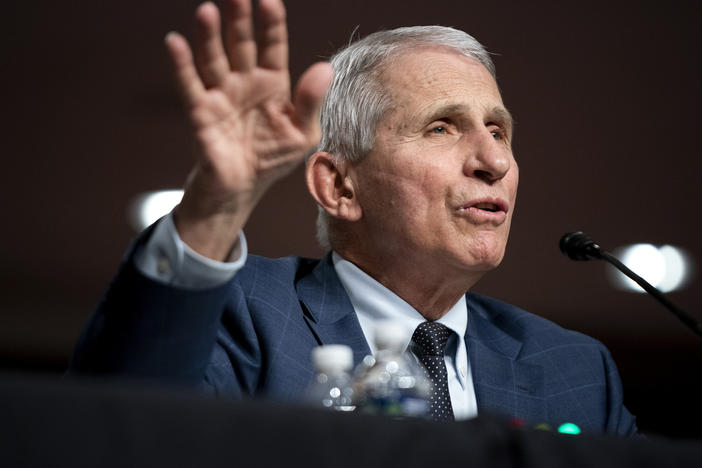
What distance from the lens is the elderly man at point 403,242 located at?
1264 millimetres

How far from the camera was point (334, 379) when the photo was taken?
3.04ft

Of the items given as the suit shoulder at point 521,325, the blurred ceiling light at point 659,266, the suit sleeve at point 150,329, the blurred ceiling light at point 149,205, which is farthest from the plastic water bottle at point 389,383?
the blurred ceiling light at point 659,266

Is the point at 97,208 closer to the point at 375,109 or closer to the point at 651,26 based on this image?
the point at 651,26

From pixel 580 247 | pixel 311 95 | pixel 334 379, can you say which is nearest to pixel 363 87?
pixel 580 247

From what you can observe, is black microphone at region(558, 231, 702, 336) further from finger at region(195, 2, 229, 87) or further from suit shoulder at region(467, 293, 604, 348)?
finger at region(195, 2, 229, 87)

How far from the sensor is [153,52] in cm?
392

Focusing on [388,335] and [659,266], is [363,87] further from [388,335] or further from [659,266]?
[659,266]

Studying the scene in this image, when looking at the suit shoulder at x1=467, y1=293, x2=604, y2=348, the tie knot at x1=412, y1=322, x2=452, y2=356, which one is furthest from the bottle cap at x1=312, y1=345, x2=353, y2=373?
the suit shoulder at x1=467, y1=293, x2=604, y2=348

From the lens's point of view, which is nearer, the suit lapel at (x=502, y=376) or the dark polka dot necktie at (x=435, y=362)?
the dark polka dot necktie at (x=435, y=362)

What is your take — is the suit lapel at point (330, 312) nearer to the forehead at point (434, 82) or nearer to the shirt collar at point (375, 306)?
the shirt collar at point (375, 306)

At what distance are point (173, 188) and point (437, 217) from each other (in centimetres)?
318

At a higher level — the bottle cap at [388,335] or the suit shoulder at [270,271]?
the bottle cap at [388,335]

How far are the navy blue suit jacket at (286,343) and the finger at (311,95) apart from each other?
20 cm

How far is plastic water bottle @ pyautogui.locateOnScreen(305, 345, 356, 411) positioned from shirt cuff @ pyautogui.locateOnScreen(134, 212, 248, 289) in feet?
0.44
